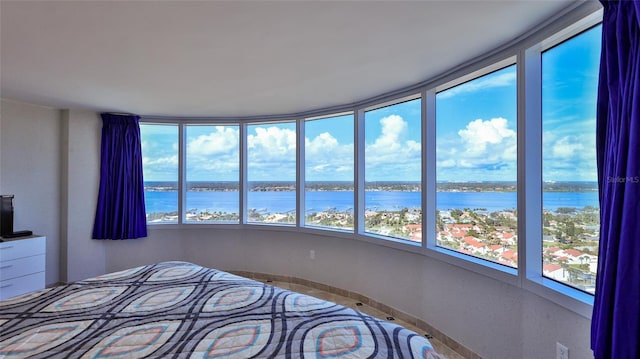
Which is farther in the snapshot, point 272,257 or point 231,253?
point 231,253

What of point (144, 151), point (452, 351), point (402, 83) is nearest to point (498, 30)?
point (402, 83)

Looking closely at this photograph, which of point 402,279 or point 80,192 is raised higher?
point 80,192

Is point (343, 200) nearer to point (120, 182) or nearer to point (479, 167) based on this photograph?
point (479, 167)

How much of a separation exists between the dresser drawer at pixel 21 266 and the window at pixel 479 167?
417 cm

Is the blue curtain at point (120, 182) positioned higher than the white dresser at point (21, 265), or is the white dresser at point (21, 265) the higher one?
the blue curtain at point (120, 182)

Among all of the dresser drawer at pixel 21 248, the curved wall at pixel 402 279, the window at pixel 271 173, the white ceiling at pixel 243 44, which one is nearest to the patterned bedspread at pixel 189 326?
the curved wall at pixel 402 279

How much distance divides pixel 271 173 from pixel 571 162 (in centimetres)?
327

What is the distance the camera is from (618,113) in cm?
127

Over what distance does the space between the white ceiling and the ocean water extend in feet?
3.39

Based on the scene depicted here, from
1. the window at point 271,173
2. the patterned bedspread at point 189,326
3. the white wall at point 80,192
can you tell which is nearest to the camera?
the patterned bedspread at point 189,326

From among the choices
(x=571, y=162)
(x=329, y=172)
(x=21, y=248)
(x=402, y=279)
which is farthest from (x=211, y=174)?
(x=571, y=162)

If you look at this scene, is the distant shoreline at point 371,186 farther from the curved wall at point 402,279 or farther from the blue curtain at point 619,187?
the curved wall at point 402,279

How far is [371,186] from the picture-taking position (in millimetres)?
3443

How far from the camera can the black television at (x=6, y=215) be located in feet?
10.4
